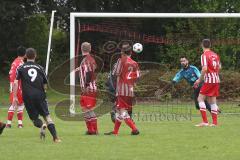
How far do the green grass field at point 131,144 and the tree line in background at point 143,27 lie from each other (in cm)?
1004

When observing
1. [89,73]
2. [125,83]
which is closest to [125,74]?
[125,83]

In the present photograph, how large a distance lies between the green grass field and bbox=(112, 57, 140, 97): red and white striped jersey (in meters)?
0.95

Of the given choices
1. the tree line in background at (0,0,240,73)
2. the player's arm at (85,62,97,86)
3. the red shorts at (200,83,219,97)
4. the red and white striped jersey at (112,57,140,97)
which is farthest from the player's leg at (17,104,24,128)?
the tree line in background at (0,0,240,73)

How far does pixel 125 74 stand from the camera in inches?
550

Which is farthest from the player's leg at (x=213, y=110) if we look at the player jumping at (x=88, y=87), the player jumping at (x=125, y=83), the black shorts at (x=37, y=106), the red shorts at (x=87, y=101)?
the black shorts at (x=37, y=106)

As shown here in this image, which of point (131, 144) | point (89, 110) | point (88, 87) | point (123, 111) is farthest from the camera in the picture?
point (89, 110)

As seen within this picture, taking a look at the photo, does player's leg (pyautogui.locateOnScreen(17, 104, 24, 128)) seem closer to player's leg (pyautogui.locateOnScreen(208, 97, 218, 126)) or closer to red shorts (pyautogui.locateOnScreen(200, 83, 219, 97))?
red shorts (pyautogui.locateOnScreen(200, 83, 219, 97))

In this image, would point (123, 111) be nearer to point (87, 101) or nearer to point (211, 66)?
point (87, 101)

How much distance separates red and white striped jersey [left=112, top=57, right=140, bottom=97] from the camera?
13805mm

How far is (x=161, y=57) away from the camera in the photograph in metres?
27.4

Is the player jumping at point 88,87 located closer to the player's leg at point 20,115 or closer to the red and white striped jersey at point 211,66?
the player's leg at point 20,115

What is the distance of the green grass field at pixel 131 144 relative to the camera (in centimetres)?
1055

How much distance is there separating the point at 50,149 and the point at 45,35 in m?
29.0

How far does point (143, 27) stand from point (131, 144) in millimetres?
18488
